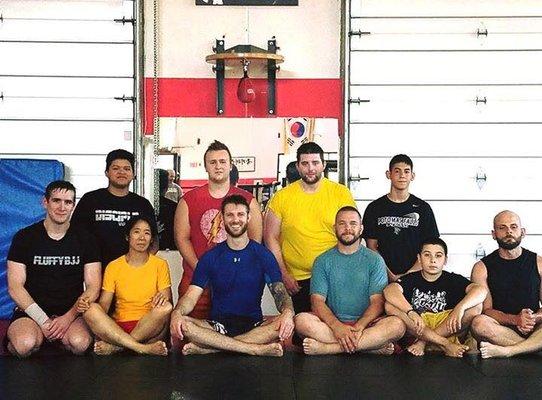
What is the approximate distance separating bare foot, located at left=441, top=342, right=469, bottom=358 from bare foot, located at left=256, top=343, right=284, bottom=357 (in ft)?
3.93

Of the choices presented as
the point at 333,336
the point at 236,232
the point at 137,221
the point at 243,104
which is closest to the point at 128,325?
the point at 137,221

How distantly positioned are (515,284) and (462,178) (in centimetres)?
262

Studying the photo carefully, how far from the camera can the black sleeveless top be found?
22.6ft

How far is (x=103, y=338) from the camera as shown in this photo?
6695 mm

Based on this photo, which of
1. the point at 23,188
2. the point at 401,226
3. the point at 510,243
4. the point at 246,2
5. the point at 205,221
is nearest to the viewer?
the point at 510,243

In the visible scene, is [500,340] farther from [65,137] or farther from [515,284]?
[65,137]

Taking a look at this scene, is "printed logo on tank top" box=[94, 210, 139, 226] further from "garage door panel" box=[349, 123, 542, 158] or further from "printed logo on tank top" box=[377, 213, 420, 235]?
"garage door panel" box=[349, 123, 542, 158]

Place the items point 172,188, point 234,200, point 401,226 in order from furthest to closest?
point 172,188, point 401,226, point 234,200

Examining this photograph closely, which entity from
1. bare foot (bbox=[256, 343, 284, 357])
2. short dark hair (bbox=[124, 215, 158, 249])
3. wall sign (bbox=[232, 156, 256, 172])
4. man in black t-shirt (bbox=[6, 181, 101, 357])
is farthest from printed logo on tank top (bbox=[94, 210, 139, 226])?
wall sign (bbox=[232, 156, 256, 172])

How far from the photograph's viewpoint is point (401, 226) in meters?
7.27

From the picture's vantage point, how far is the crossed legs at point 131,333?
6613mm

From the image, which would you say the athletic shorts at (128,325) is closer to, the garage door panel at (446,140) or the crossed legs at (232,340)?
the crossed legs at (232,340)

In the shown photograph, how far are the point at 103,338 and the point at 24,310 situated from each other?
61 centimetres

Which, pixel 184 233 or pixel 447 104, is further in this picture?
pixel 447 104
